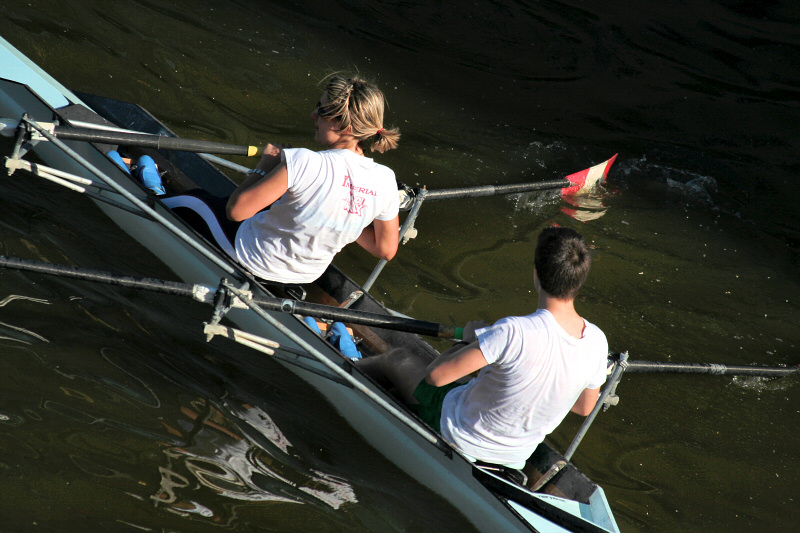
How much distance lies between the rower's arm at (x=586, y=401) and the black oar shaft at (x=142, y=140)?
2.48m

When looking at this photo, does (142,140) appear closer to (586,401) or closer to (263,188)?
(263,188)

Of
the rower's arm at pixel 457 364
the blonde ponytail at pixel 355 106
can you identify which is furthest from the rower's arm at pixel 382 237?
the rower's arm at pixel 457 364

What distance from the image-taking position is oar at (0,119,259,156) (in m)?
4.19

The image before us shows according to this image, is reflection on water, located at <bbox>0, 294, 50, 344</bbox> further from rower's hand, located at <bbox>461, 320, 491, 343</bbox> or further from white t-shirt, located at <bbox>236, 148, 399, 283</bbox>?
rower's hand, located at <bbox>461, 320, 491, 343</bbox>

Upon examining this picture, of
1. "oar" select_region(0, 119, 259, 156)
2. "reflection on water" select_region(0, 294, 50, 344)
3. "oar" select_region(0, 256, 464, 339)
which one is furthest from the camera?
"oar" select_region(0, 119, 259, 156)

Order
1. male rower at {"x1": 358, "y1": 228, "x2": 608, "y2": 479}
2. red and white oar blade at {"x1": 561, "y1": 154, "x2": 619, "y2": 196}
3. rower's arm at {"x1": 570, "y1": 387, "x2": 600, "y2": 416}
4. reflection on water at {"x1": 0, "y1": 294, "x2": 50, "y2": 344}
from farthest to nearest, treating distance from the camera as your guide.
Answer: red and white oar blade at {"x1": 561, "y1": 154, "x2": 619, "y2": 196} < reflection on water at {"x1": 0, "y1": 294, "x2": 50, "y2": 344} < rower's arm at {"x1": 570, "y1": 387, "x2": 600, "y2": 416} < male rower at {"x1": 358, "y1": 228, "x2": 608, "y2": 479}

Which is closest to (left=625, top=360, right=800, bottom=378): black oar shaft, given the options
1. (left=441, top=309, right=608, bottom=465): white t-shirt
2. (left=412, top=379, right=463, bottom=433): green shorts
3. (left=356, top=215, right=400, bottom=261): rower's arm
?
(left=441, top=309, right=608, bottom=465): white t-shirt

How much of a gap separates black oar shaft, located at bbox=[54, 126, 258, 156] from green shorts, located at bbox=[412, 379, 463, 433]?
193cm

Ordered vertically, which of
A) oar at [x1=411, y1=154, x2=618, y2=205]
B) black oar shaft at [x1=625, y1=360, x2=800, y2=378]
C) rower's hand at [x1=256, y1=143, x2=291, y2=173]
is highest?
rower's hand at [x1=256, y1=143, x2=291, y2=173]

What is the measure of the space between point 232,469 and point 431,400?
1.00m

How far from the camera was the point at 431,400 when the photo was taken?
10.8 feet

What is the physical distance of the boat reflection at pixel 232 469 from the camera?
3.12 m

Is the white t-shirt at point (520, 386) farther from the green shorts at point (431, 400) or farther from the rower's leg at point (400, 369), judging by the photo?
the rower's leg at point (400, 369)

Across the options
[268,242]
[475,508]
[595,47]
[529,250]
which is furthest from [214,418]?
[595,47]
